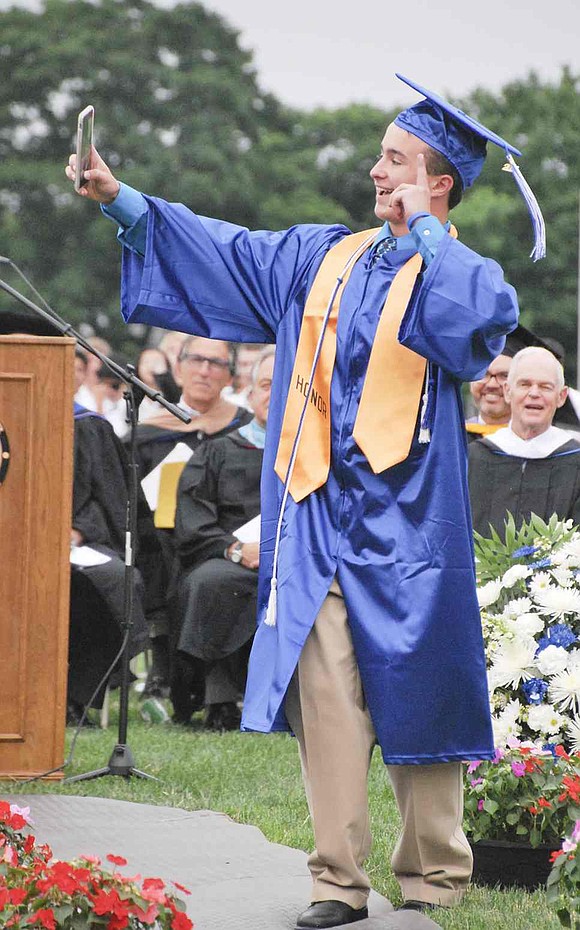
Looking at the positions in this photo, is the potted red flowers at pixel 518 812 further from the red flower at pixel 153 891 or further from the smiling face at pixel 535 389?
the smiling face at pixel 535 389

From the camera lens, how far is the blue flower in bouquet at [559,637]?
530cm

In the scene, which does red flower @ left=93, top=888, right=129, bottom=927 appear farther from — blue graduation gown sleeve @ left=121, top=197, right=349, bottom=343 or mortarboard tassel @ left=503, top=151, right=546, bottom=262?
mortarboard tassel @ left=503, top=151, right=546, bottom=262

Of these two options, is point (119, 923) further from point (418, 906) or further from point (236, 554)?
point (236, 554)

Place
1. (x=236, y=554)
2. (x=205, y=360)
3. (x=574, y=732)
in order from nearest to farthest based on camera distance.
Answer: (x=574, y=732)
(x=236, y=554)
(x=205, y=360)

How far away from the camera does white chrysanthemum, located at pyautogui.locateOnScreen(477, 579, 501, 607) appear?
555 cm

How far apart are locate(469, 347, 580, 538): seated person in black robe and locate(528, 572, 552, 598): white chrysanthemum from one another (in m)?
2.58

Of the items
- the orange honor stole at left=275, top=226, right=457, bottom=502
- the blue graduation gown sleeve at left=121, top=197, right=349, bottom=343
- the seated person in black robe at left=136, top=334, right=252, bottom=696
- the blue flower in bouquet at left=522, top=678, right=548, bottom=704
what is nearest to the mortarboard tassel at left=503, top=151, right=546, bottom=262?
the orange honor stole at left=275, top=226, right=457, bottom=502

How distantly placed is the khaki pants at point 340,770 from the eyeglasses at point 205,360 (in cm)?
514

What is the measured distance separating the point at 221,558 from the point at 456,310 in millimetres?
5001

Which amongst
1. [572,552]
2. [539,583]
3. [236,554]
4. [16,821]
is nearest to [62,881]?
[16,821]

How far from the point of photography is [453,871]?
464cm

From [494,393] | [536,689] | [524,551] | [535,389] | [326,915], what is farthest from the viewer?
[494,393]

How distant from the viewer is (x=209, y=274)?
188 inches

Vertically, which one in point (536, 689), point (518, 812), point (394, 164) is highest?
point (394, 164)
